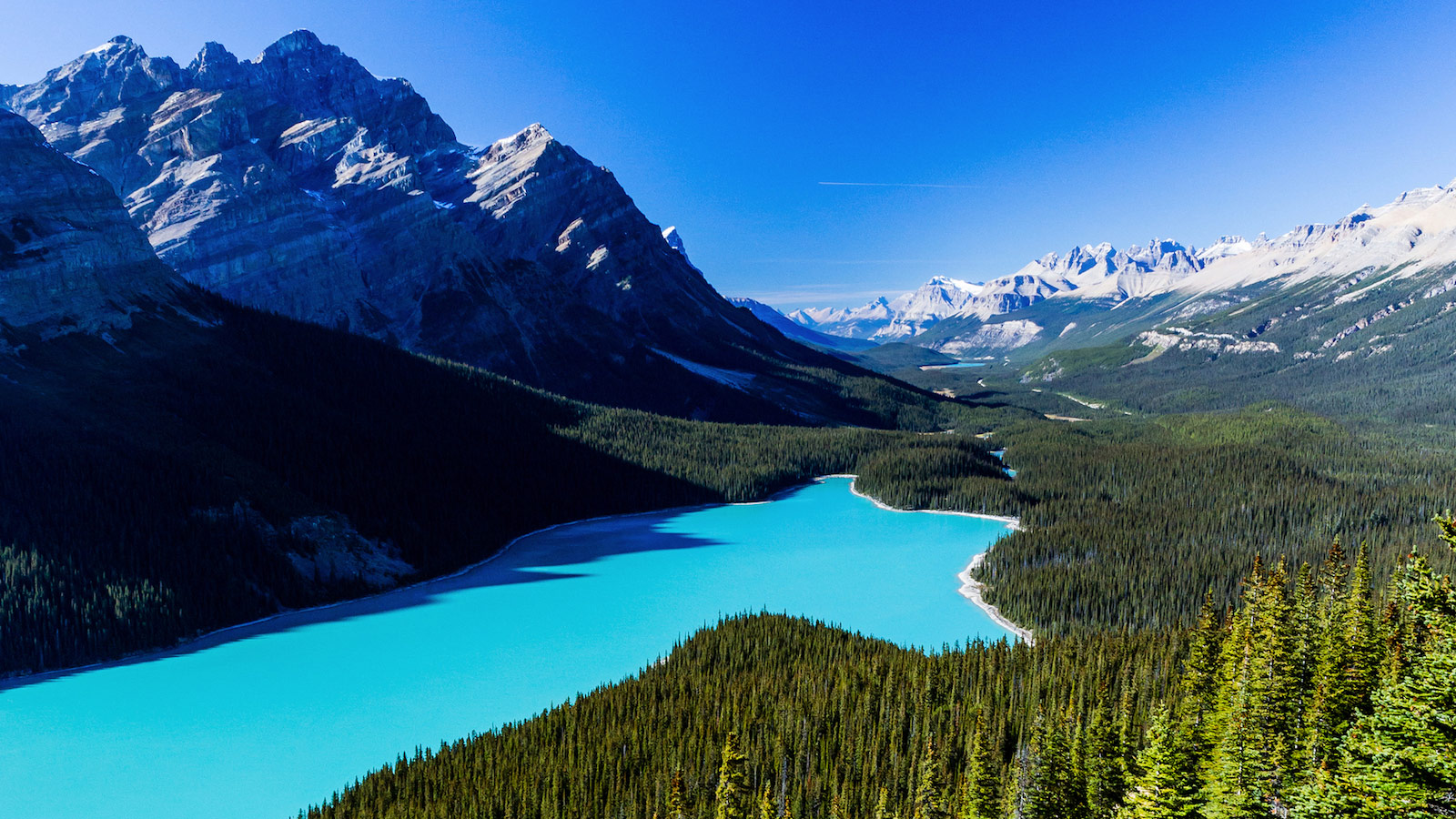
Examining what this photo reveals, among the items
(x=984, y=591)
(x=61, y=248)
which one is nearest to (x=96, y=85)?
(x=61, y=248)

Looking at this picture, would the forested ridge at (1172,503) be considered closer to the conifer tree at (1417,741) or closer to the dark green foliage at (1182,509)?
the dark green foliage at (1182,509)

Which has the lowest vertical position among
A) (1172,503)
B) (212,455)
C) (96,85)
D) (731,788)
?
(731,788)

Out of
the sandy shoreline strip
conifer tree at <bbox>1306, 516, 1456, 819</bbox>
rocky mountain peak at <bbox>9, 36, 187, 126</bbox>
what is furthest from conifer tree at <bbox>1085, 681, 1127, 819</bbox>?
rocky mountain peak at <bbox>9, 36, 187, 126</bbox>

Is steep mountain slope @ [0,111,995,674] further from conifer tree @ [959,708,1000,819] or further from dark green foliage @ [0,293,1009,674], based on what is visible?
conifer tree @ [959,708,1000,819]

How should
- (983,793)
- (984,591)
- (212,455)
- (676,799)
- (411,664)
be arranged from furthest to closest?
(984,591) < (212,455) < (411,664) < (983,793) < (676,799)

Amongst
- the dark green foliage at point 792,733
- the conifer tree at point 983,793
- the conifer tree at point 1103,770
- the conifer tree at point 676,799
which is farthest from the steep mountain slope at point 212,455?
the conifer tree at point 1103,770

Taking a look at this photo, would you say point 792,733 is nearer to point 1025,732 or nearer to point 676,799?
point 1025,732

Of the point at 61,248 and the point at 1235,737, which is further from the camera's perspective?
the point at 61,248
